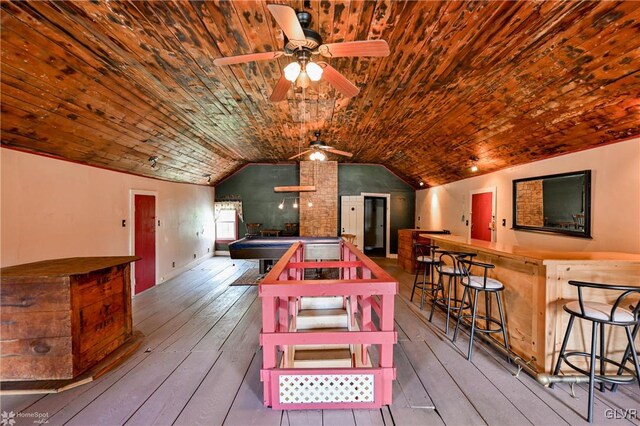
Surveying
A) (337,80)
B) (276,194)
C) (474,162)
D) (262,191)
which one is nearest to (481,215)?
(474,162)

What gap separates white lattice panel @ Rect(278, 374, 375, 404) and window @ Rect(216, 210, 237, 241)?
7064 millimetres

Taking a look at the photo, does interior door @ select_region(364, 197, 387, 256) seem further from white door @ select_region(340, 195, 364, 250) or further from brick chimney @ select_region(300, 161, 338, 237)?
brick chimney @ select_region(300, 161, 338, 237)

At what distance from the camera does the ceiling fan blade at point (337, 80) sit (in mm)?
2132

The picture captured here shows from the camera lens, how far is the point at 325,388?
191cm

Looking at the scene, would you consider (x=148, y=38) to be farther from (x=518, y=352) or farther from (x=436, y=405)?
(x=518, y=352)

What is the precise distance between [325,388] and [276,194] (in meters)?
6.91

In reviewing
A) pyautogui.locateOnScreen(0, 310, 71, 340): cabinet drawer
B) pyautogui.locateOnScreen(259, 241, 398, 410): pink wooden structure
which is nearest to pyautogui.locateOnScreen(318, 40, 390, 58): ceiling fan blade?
pyautogui.locateOnScreen(259, 241, 398, 410): pink wooden structure

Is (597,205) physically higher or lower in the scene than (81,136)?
lower

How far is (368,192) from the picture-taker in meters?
8.32

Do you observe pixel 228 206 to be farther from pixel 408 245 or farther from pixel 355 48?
pixel 355 48

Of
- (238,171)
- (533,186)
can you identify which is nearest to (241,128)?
(238,171)

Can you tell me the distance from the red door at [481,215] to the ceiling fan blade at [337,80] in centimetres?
410

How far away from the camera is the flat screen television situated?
3229 mm

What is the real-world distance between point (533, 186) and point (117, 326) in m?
5.83
